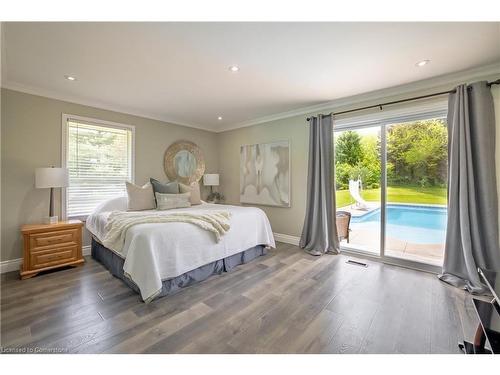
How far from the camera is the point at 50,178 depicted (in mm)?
2695

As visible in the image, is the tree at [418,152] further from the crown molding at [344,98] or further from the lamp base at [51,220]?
the lamp base at [51,220]

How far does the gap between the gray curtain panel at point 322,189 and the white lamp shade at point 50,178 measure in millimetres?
3606

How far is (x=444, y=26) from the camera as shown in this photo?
1694 millimetres

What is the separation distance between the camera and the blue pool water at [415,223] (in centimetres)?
278

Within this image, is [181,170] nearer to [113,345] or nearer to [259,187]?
[259,187]

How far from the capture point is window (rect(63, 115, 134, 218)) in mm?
3205

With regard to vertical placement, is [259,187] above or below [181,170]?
below

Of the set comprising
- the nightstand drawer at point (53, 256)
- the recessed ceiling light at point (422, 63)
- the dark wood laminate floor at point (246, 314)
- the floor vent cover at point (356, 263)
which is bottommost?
the dark wood laminate floor at point (246, 314)

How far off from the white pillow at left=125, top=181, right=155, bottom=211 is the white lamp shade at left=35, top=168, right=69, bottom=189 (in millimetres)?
752

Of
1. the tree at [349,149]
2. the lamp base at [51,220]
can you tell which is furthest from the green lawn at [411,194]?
the lamp base at [51,220]

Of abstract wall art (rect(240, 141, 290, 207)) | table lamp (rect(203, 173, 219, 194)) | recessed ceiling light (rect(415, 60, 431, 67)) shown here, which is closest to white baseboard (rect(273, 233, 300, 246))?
abstract wall art (rect(240, 141, 290, 207))

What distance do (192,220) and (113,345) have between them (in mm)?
1266

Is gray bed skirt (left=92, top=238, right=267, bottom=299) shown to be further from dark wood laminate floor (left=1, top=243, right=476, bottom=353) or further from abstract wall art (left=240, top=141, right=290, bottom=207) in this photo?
abstract wall art (left=240, top=141, right=290, bottom=207)
